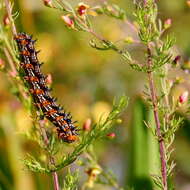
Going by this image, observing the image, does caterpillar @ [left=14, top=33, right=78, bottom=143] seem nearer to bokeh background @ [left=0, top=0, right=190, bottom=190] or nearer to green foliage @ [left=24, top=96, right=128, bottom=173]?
green foliage @ [left=24, top=96, right=128, bottom=173]

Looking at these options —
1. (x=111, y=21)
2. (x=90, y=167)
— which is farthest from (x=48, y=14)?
(x=90, y=167)

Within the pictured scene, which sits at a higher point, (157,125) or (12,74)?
(12,74)

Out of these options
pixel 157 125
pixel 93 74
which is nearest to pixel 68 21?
pixel 157 125

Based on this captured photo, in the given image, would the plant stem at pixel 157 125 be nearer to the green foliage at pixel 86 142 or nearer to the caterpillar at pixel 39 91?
the green foliage at pixel 86 142

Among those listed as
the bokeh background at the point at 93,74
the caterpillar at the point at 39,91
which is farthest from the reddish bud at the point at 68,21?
the bokeh background at the point at 93,74

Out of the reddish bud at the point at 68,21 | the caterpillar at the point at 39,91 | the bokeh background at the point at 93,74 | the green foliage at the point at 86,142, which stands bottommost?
the green foliage at the point at 86,142

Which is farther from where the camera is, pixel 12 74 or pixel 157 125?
pixel 12 74

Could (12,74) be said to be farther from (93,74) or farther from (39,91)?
(93,74)

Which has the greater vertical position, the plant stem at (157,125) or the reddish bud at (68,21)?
the reddish bud at (68,21)

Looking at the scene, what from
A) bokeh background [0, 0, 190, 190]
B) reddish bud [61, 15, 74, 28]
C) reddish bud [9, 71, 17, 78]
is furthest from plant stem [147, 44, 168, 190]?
bokeh background [0, 0, 190, 190]
